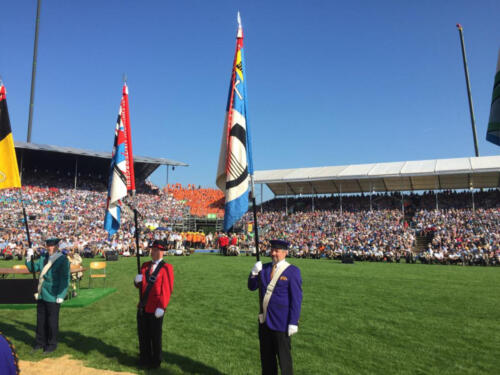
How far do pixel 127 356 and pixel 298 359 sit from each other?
264 centimetres

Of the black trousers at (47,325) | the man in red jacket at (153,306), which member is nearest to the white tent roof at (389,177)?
the man in red jacket at (153,306)

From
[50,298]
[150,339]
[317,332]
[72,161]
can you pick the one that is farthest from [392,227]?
[72,161]

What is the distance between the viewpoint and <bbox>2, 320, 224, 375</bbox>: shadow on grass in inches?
203

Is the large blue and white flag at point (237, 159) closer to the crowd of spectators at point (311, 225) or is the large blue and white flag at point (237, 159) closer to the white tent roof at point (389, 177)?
the crowd of spectators at point (311, 225)

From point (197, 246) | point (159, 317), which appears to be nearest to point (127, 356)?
point (159, 317)

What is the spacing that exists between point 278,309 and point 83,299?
24.8ft

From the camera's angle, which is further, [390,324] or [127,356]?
[390,324]

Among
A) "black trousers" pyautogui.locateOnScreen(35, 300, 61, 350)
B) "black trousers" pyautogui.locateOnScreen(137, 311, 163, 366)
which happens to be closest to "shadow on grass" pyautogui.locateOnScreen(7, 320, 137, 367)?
"black trousers" pyautogui.locateOnScreen(137, 311, 163, 366)

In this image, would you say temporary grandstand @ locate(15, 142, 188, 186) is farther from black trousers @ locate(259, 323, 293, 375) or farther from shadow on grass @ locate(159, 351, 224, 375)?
black trousers @ locate(259, 323, 293, 375)

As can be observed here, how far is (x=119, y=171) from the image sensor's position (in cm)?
841

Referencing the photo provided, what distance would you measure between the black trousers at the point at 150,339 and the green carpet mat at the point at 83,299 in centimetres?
480

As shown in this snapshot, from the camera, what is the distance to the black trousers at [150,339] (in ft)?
17.3

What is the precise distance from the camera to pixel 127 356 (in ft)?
18.7

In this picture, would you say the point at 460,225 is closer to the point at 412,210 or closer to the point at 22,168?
the point at 412,210
